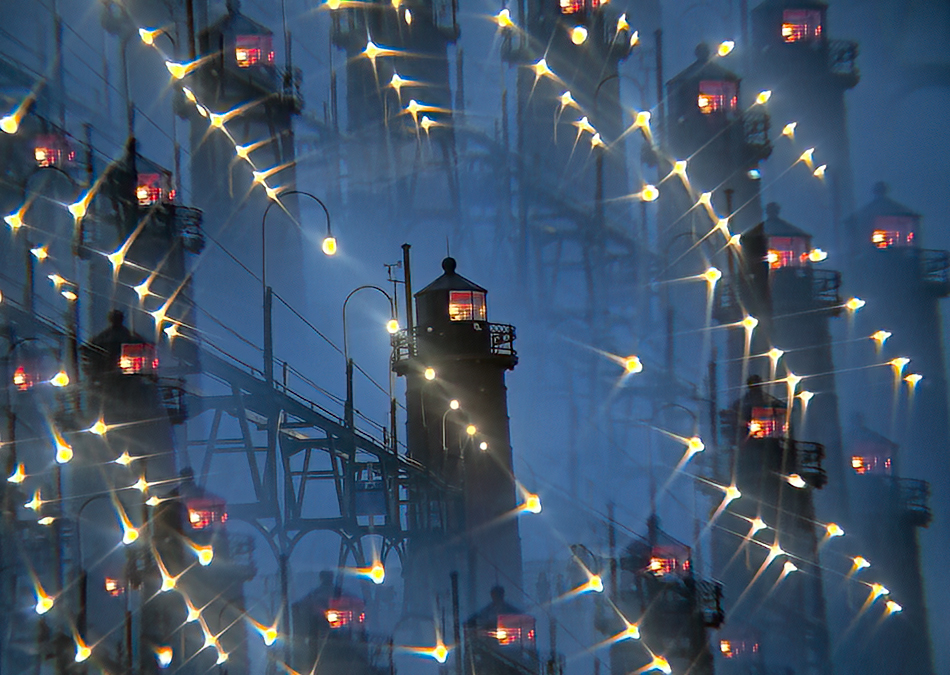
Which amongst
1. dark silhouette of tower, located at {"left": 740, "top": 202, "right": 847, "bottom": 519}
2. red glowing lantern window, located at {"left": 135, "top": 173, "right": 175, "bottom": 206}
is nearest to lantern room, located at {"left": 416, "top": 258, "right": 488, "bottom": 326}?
red glowing lantern window, located at {"left": 135, "top": 173, "right": 175, "bottom": 206}

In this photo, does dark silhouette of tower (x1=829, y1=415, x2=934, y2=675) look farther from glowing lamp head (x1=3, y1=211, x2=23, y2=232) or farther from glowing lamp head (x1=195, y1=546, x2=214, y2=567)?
glowing lamp head (x1=3, y1=211, x2=23, y2=232)

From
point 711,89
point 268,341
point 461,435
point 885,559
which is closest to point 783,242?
point 711,89

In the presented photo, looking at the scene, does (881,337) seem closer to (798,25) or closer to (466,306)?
(798,25)

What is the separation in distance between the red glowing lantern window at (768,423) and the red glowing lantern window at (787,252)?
4100mm

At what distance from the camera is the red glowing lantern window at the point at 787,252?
27047 mm

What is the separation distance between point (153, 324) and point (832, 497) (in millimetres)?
19591

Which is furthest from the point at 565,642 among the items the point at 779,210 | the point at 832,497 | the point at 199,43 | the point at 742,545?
the point at 199,43

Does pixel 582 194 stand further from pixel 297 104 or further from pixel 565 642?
pixel 565 642

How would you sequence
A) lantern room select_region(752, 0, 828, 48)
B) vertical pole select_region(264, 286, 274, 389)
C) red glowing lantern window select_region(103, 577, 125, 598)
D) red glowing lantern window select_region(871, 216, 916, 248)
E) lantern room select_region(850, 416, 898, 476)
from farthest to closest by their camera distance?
lantern room select_region(752, 0, 828, 48)
red glowing lantern window select_region(871, 216, 916, 248)
lantern room select_region(850, 416, 898, 476)
red glowing lantern window select_region(103, 577, 125, 598)
vertical pole select_region(264, 286, 274, 389)

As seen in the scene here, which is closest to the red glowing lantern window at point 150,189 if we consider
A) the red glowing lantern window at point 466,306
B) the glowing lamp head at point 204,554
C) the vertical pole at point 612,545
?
the red glowing lantern window at point 466,306

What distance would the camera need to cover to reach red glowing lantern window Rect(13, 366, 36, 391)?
23438mm

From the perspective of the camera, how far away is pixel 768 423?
26.5m

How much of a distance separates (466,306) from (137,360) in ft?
27.3

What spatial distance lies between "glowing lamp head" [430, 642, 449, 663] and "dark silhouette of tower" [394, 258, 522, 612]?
141 cm
